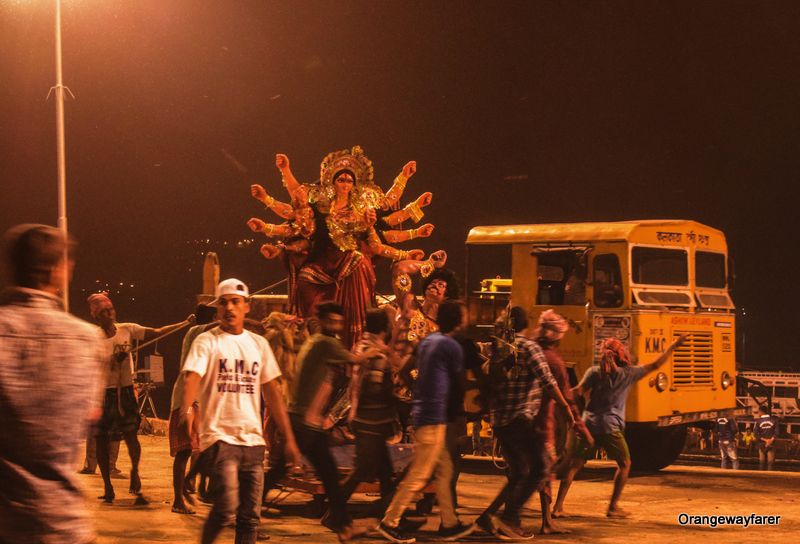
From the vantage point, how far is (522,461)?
863 centimetres

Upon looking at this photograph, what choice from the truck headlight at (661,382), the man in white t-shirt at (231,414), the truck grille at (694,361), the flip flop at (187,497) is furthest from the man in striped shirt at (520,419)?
the truck grille at (694,361)

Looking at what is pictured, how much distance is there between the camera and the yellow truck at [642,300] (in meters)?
13.6

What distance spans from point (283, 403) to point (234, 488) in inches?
38.5

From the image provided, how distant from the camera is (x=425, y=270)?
46.2ft

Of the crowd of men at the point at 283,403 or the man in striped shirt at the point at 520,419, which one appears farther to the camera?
the man in striped shirt at the point at 520,419

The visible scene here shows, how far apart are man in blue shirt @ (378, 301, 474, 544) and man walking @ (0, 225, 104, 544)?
179 inches

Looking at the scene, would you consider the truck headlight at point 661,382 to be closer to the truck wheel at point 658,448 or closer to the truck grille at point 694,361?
the truck grille at point 694,361

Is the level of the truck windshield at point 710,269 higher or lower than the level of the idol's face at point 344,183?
lower

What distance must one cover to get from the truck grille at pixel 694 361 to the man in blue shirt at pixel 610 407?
3.92 meters

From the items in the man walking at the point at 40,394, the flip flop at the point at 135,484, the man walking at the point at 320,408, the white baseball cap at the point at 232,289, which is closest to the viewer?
the man walking at the point at 40,394

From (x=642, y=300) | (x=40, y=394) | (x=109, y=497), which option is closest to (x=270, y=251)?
(x=109, y=497)

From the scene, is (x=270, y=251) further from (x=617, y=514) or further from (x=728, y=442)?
(x=728, y=442)

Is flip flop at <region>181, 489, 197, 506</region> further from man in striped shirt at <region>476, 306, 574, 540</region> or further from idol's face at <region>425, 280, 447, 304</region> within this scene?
man in striped shirt at <region>476, 306, 574, 540</region>

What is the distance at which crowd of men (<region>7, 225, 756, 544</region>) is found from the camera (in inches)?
147
